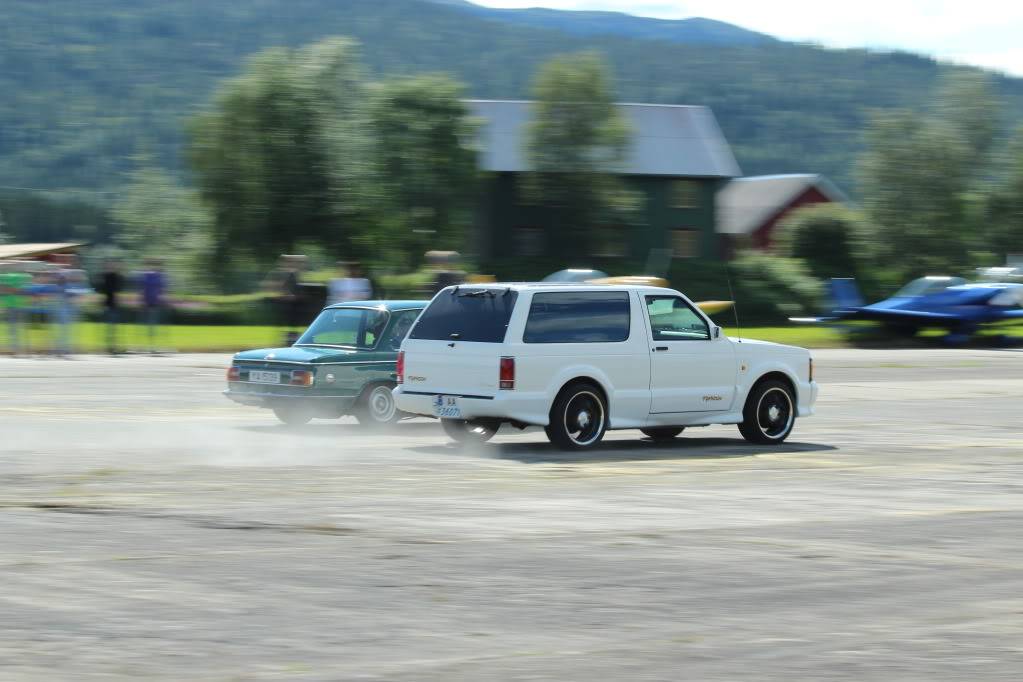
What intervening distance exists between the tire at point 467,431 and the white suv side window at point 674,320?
1951 millimetres

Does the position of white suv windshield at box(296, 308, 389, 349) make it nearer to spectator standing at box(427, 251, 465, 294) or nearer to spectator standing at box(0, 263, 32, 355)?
spectator standing at box(427, 251, 465, 294)

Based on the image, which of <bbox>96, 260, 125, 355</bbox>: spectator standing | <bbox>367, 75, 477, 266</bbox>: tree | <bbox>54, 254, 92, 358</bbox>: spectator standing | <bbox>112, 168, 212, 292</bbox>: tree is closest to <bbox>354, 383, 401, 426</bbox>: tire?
<bbox>54, 254, 92, 358</bbox>: spectator standing

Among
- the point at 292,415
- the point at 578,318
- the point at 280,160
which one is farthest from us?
the point at 280,160

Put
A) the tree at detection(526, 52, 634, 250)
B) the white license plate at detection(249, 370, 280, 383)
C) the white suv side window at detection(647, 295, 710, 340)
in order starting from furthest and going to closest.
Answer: the tree at detection(526, 52, 634, 250), the white license plate at detection(249, 370, 280, 383), the white suv side window at detection(647, 295, 710, 340)

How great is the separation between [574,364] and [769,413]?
8.62 ft

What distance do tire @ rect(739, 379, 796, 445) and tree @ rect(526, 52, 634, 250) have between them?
2505 inches

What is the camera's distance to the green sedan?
52.6ft

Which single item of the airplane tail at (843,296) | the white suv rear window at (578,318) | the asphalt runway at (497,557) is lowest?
the asphalt runway at (497,557)

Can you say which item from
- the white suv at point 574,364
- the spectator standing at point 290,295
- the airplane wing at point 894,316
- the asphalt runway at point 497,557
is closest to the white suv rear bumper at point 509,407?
the white suv at point 574,364

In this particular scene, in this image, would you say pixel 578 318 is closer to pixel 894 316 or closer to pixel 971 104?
pixel 894 316

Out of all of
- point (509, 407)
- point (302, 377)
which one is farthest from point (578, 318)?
point (302, 377)

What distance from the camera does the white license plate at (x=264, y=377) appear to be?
16141 mm

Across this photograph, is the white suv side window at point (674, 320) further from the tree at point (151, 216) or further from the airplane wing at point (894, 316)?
the tree at point (151, 216)

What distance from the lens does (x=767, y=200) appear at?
11950 cm
